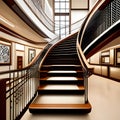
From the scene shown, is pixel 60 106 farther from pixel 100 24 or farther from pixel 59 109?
pixel 100 24

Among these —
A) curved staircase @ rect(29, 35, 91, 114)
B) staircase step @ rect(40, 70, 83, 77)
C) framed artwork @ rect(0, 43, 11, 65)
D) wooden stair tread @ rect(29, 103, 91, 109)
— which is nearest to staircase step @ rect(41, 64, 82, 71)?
curved staircase @ rect(29, 35, 91, 114)

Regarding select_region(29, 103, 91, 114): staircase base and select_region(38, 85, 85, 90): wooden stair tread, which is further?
select_region(38, 85, 85, 90): wooden stair tread

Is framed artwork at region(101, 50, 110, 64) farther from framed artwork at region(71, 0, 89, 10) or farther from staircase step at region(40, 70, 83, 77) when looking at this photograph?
framed artwork at region(71, 0, 89, 10)

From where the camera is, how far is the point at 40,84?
4.53 m

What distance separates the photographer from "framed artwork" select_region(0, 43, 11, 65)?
7.35 meters

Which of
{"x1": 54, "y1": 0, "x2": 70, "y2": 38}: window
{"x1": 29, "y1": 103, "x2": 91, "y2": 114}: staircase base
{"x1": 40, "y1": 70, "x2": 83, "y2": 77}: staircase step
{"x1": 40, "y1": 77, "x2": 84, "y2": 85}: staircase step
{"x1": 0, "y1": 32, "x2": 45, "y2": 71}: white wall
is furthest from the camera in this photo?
{"x1": 54, "y1": 0, "x2": 70, "y2": 38}: window

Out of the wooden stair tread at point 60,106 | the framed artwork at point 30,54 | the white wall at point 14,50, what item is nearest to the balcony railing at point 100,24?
the wooden stair tread at point 60,106

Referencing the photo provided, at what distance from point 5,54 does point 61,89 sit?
4.57 metres

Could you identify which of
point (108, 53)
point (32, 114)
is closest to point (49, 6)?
point (108, 53)

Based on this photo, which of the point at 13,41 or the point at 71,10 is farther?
the point at 71,10

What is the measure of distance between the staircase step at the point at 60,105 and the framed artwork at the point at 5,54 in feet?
13.5

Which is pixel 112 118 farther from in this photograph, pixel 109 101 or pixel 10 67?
pixel 10 67

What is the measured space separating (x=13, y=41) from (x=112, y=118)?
682 centimetres

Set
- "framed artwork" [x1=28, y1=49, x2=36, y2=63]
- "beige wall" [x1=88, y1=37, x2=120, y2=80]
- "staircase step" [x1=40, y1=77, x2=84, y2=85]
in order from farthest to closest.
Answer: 1. "framed artwork" [x1=28, y1=49, x2=36, y2=63]
2. "beige wall" [x1=88, y1=37, x2=120, y2=80]
3. "staircase step" [x1=40, y1=77, x2=84, y2=85]
